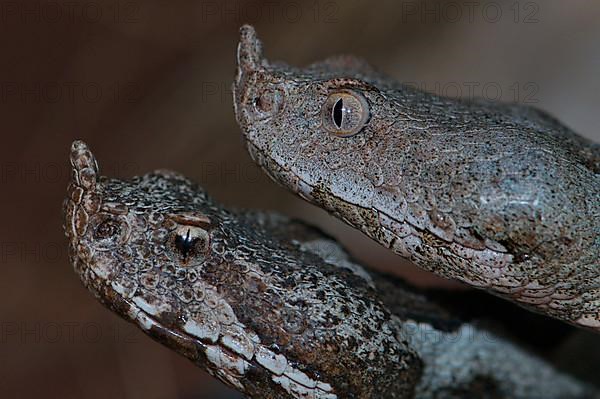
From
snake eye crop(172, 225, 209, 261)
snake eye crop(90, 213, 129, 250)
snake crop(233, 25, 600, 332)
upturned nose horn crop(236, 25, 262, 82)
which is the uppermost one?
upturned nose horn crop(236, 25, 262, 82)

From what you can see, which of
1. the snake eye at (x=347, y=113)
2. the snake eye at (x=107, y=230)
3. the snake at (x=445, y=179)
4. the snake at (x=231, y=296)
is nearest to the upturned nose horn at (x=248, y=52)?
the snake at (x=445, y=179)

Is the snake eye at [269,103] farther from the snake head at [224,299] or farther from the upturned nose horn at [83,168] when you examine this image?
the upturned nose horn at [83,168]

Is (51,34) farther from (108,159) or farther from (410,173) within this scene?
(410,173)

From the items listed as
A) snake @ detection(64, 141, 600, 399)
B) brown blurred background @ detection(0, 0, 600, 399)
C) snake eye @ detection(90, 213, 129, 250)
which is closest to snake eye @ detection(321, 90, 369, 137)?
snake @ detection(64, 141, 600, 399)

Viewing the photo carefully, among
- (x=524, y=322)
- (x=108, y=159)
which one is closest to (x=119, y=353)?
(x=108, y=159)

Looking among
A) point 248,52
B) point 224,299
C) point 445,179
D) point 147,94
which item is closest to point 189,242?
point 224,299

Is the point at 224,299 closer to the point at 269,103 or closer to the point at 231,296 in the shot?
the point at 231,296

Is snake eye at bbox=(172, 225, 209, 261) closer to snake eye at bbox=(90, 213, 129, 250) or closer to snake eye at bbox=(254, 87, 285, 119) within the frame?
snake eye at bbox=(90, 213, 129, 250)
